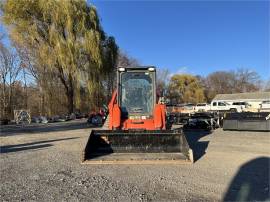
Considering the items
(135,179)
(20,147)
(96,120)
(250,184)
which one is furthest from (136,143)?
(96,120)

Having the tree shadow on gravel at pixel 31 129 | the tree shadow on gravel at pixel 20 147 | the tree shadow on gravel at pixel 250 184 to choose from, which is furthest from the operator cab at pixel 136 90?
the tree shadow on gravel at pixel 31 129

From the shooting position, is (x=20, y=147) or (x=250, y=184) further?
(x=20, y=147)

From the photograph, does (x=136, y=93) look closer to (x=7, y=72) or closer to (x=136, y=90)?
(x=136, y=90)

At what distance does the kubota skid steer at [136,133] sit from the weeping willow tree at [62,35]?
18.1 m

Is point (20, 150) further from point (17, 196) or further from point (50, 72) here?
point (50, 72)

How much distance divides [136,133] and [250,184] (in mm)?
3879

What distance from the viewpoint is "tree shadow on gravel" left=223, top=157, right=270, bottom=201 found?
5652 millimetres

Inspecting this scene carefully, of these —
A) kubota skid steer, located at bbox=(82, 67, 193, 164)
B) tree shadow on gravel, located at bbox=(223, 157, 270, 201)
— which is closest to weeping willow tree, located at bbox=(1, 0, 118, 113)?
kubota skid steer, located at bbox=(82, 67, 193, 164)

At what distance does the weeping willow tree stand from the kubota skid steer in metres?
18.1

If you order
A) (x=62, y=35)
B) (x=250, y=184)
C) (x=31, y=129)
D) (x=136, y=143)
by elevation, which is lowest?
(x=250, y=184)

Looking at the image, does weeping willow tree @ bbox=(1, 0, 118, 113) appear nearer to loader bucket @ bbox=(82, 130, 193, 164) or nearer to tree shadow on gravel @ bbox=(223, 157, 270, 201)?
loader bucket @ bbox=(82, 130, 193, 164)

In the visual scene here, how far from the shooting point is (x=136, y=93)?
11.7m

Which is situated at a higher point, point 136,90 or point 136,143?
point 136,90

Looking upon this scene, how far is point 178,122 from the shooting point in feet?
76.1
